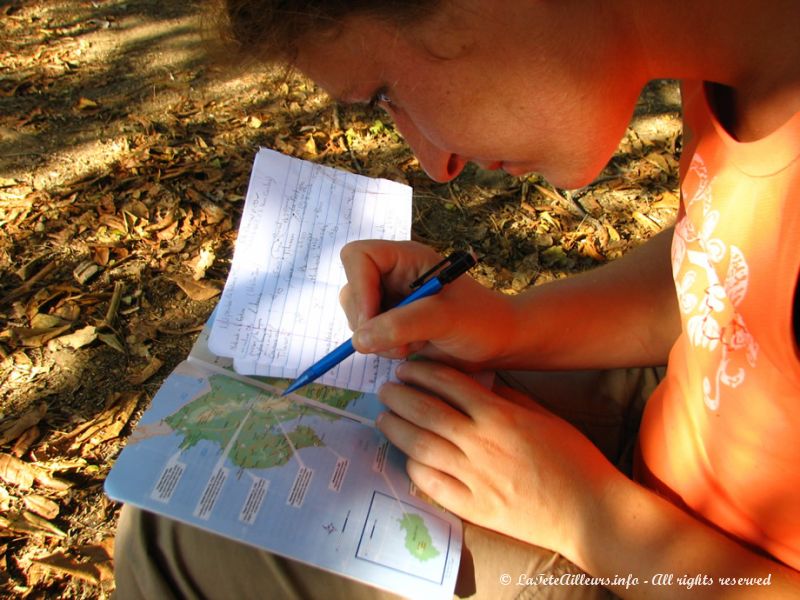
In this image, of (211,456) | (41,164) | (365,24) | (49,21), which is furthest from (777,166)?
(49,21)

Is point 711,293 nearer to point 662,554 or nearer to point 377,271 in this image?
point 662,554

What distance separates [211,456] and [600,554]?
2.08 feet

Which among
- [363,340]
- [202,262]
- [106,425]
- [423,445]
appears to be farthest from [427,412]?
[202,262]

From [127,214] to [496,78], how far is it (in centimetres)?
163

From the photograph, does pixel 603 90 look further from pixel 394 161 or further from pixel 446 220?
pixel 394 161

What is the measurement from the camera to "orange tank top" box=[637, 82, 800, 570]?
79cm

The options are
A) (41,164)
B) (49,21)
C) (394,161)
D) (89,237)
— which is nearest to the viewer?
(89,237)

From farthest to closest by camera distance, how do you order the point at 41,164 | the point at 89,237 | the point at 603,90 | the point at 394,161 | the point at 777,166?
the point at 394,161, the point at 41,164, the point at 89,237, the point at 603,90, the point at 777,166

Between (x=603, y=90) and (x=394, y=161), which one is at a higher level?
(x=603, y=90)

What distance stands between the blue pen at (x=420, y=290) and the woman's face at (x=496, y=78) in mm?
191

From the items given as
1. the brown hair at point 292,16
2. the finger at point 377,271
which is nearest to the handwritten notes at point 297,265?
the finger at point 377,271

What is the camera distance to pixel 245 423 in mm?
1102

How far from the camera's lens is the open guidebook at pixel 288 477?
946 millimetres

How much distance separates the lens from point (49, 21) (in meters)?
2.94
